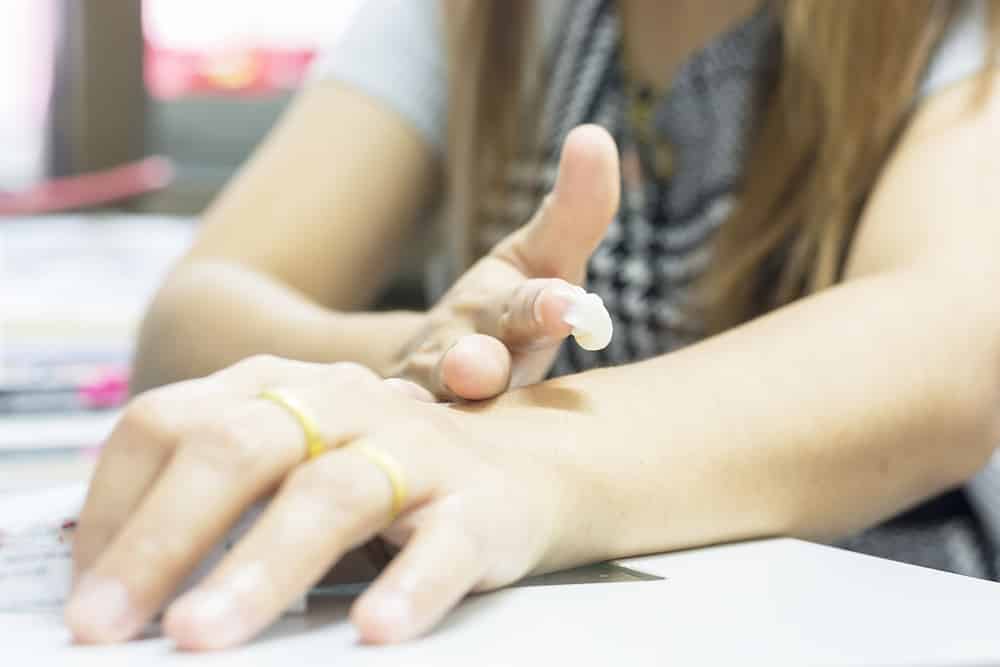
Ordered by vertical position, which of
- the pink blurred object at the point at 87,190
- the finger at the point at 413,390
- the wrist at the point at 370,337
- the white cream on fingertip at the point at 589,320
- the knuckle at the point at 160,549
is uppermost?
the pink blurred object at the point at 87,190

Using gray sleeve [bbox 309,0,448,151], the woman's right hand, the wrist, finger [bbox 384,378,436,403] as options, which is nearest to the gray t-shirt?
gray sleeve [bbox 309,0,448,151]

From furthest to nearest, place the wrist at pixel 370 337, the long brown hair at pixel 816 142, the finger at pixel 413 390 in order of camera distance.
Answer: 1. the long brown hair at pixel 816 142
2. the wrist at pixel 370 337
3. the finger at pixel 413 390

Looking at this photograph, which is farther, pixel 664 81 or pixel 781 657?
pixel 664 81

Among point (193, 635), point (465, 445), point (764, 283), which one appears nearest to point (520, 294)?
point (465, 445)

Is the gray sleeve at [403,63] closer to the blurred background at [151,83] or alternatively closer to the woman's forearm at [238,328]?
the woman's forearm at [238,328]

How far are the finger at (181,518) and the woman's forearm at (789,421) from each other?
109 millimetres

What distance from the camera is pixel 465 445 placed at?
0.37 meters

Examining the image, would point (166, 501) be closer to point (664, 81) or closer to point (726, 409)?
point (726, 409)

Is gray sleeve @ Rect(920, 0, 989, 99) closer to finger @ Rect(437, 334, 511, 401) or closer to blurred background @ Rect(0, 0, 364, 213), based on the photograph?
finger @ Rect(437, 334, 511, 401)

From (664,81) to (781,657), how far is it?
2.08 ft

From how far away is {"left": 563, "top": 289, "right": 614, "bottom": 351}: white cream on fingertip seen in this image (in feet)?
1.35

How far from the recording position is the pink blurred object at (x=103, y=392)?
2.90ft

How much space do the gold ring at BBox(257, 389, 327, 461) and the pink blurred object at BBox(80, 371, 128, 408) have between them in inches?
22.6

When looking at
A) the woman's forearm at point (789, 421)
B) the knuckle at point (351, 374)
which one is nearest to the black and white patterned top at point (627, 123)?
the woman's forearm at point (789, 421)
